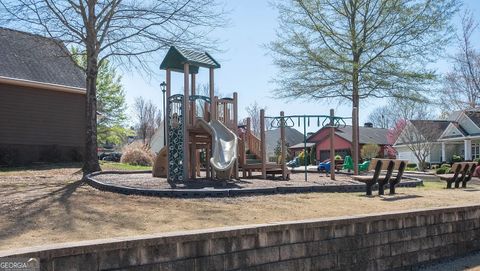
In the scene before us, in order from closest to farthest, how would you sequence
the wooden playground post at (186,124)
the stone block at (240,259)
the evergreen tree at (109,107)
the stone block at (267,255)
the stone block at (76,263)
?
→ the stone block at (76,263) < the stone block at (240,259) < the stone block at (267,255) < the wooden playground post at (186,124) < the evergreen tree at (109,107)

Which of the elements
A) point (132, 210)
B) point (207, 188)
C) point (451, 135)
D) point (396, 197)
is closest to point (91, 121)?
point (207, 188)

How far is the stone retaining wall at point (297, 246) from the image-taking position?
4.59m

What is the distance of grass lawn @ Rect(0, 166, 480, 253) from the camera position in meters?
5.95

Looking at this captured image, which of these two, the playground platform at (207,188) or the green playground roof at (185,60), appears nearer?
the playground platform at (207,188)

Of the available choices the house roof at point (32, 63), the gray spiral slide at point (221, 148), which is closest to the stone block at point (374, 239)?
the gray spiral slide at point (221, 148)

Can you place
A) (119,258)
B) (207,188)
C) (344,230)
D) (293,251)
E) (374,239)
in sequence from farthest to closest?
(207,188)
(374,239)
(344,230)
(293,251)
(119,258)

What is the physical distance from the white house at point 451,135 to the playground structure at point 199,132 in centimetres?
3340

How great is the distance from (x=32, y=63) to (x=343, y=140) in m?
41.9

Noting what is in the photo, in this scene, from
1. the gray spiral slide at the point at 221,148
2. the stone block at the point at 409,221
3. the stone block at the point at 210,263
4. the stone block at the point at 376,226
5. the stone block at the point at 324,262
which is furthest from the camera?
the gray spiral slide at the point at 221,148

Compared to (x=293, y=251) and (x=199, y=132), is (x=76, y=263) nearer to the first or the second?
(x=293, y=251)

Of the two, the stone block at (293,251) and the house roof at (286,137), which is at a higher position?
the house roof at (286,137)

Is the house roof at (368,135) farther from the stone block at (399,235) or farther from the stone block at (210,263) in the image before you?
the stone block at (210,263)

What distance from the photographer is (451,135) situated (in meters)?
47.6

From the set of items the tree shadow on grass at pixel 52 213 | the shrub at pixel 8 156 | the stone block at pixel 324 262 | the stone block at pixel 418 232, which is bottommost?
Answer: the stone block at pixel 324 262
